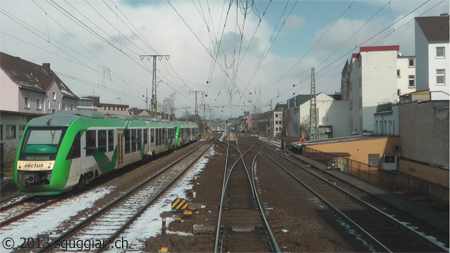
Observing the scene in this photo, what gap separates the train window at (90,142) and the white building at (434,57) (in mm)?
35724

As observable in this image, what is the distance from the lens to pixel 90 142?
13.3 metres

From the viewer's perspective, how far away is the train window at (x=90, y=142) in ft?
42.6

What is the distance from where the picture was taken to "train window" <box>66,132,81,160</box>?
11.7 metres

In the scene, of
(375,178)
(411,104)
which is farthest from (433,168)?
(375,178)

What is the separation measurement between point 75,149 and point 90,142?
133 cm

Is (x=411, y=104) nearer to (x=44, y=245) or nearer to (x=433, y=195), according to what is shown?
(x=433, y=195)

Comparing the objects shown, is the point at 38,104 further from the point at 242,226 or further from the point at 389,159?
the point at 389,159

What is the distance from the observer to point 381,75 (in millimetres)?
44562

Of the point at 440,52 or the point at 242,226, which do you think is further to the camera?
the point at 440,52

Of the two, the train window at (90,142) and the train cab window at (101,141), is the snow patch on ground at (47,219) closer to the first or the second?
the train window at (90,142)

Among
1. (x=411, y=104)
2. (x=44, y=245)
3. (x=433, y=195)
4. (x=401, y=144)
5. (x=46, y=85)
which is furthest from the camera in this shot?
(x=46, y=85)

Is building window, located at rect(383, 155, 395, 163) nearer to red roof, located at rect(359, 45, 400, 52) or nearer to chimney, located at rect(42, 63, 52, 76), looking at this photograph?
red roof, located at rect(359, 45, 400, 52)

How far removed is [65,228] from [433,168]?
1001 inches

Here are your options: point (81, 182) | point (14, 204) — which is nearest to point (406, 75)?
point (81, 182)
